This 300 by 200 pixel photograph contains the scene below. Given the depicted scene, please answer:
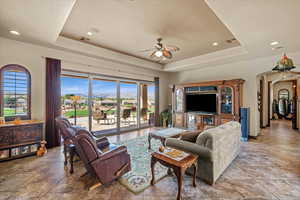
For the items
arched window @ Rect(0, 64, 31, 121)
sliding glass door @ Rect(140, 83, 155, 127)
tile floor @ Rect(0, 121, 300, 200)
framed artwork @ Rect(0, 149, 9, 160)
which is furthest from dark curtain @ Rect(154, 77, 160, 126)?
framed artwork @ Rect(0, 149, 9, 160)

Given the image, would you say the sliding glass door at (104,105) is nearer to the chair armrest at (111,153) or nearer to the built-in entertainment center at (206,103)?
the built-in entertainment center at (206,103)

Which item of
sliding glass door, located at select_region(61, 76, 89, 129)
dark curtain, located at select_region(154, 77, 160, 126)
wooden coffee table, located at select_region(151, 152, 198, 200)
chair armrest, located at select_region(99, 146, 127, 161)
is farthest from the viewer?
dark curtain, located at select_region(154, 77, 160, 126)

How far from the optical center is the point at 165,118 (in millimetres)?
6812

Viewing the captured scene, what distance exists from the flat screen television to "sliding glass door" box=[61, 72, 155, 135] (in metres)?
1.84

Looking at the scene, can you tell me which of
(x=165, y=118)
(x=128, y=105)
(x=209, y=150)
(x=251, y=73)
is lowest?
(x=165, y=118)

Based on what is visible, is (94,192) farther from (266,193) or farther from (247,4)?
(247,4)

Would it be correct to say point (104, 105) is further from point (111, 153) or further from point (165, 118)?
point (111, 153)

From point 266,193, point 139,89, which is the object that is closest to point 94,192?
point 266,193

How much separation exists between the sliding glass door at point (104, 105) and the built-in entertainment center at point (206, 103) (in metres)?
2.85

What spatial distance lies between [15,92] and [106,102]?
261cm

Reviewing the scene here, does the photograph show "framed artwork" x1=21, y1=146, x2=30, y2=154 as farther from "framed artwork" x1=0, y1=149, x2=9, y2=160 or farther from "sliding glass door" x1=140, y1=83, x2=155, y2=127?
"sliding glass door" x1=140, y1=83, x2=155, y2=127

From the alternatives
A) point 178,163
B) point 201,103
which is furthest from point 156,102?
point 178,163

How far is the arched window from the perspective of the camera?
3330mm

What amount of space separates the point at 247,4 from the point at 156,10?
1498 millimetres
